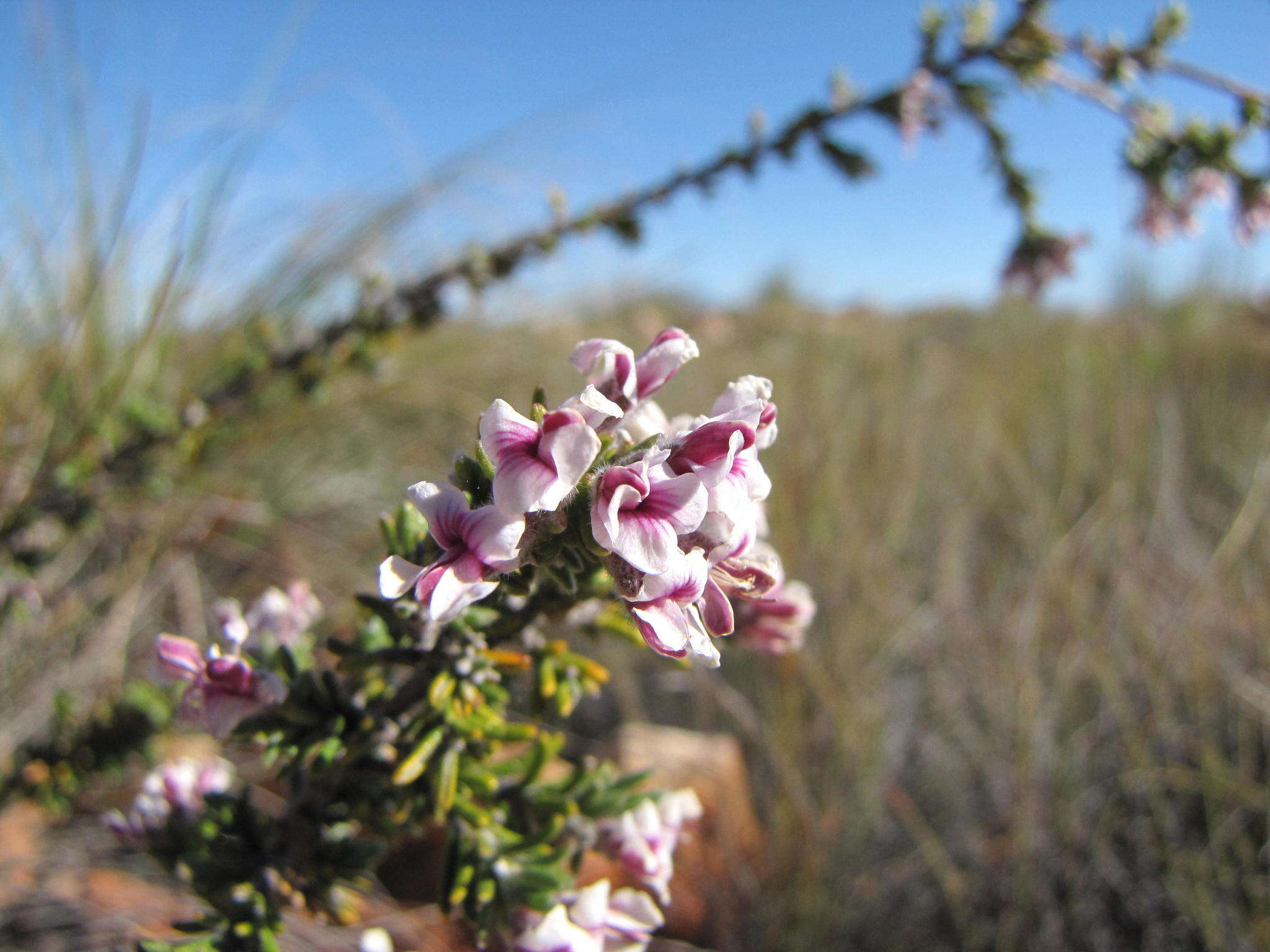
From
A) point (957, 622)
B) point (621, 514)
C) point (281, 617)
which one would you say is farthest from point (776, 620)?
point (957, 622)

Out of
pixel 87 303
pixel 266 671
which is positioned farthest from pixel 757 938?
pixel 87 303

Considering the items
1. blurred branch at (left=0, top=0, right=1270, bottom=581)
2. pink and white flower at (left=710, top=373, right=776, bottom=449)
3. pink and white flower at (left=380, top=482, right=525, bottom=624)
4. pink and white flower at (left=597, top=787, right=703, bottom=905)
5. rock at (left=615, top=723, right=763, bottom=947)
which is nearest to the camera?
pink and white flower at (left=380, top=482, right=525, bottom=624)

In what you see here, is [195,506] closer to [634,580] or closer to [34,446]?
[34,446]

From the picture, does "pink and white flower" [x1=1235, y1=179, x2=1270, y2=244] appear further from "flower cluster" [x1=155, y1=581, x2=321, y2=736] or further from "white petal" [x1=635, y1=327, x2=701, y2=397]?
"flower cluster" [x1=155, y1=581, x2=321, y2=736]

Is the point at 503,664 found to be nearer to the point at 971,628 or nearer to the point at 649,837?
the point at 649,837

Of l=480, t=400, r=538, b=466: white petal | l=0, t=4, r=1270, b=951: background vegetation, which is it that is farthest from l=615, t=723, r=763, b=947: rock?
l=480, t=400, r=538, b=466: white petal

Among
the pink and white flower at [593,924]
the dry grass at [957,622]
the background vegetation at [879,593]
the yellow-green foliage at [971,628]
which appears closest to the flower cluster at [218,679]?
the pink and white flower at [593,924]

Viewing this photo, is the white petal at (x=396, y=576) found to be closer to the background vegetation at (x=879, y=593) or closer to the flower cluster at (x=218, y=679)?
the flower cluster at (x=218, y=679)
